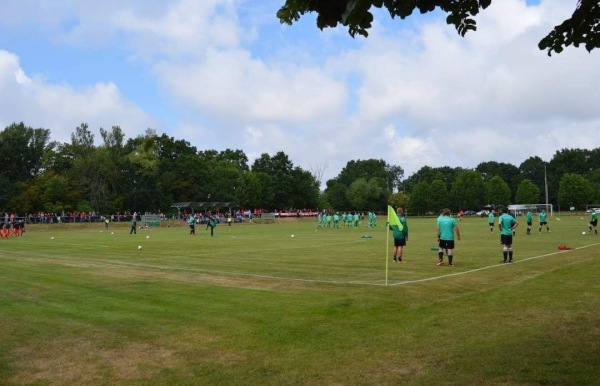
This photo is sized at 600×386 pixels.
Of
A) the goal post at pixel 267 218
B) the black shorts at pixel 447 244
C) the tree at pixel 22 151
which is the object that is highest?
the tree at pixel 22 151

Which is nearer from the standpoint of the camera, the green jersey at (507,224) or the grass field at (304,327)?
the grass field at (304,327)

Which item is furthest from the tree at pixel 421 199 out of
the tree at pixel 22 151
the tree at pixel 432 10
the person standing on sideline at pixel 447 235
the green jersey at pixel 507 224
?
the tree at pixel 432 10

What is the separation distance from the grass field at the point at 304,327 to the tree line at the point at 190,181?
72436mm

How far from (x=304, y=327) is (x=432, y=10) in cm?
585

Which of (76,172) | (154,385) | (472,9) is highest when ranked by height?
(76,172)

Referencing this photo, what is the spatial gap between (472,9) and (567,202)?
124907 millimetres

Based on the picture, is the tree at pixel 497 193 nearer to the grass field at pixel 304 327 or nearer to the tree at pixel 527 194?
the tree at pixel 527 194

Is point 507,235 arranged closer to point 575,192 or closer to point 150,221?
point 150,221

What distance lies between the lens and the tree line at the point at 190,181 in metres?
87.1

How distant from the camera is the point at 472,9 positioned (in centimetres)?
557

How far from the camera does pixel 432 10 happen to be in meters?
4.82

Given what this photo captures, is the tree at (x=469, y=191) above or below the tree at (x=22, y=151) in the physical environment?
below

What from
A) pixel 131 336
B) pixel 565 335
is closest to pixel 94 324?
pixel 131 336

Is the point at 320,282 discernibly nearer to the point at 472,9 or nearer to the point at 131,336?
the point at 131,336
